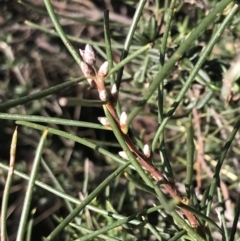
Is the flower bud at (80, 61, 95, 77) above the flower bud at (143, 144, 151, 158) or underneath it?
above

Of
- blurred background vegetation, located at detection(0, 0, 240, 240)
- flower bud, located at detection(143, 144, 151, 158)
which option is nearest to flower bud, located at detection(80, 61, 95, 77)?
flower bud, located at detection(143, 144, 151, 158)

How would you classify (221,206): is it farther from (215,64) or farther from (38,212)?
(38,212)

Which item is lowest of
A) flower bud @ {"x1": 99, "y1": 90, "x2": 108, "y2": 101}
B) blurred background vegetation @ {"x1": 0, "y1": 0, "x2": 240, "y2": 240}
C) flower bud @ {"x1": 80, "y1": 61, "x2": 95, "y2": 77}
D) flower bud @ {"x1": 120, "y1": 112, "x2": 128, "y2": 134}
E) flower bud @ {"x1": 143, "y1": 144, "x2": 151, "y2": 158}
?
blurred background vegetation @ {"x1": 0, "y1": 0, "x2": 240, "y2": 240}

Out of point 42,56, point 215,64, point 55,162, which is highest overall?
point 215,64

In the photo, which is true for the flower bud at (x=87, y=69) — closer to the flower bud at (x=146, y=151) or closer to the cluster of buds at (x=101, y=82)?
the cluster of buds at (x=101, y=82)

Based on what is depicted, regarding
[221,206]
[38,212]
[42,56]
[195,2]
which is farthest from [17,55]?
[221,206]

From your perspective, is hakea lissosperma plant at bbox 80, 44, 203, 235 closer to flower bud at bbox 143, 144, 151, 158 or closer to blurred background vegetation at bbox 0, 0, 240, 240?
flower bud at bbox 143, 144, 151, 158

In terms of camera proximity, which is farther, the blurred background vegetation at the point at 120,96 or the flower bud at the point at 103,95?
the blurred background vegetation at the point at 120,96

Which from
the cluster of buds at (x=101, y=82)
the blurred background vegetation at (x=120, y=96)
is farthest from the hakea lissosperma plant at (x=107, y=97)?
the blurred background vegetation at (x=120, y=96)
